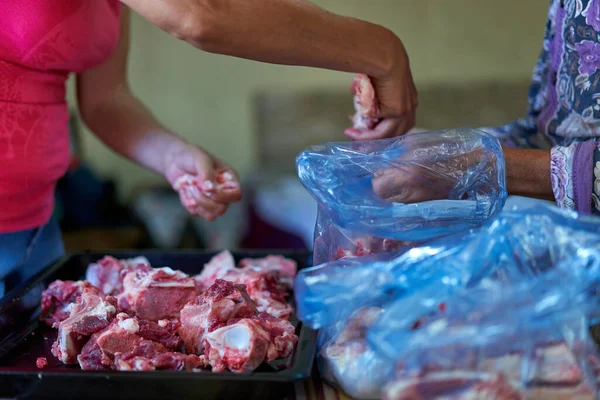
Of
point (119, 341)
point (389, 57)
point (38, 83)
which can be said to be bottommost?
point (119, 341)

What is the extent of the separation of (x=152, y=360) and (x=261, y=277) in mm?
311

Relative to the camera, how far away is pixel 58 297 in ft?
3.42

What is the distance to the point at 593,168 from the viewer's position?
2.97 ft

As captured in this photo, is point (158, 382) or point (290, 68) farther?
point (290, 68)

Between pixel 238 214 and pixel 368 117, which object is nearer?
pixel 368 117

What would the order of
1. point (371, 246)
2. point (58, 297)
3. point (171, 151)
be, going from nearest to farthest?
1. point (371, 246)
2. point (58, 297)
3. point (171, 151)

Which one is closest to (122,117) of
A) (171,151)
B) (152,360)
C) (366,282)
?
(171,151)

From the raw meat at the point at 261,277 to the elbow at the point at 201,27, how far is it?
409 millimetres

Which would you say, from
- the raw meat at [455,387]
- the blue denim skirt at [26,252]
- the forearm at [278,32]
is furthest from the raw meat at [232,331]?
the blue denim skirt at [26,252]

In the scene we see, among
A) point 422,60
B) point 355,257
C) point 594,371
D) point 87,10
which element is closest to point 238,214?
point 422,60

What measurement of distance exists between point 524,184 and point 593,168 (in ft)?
0.33

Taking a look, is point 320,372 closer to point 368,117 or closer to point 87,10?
point 368,117

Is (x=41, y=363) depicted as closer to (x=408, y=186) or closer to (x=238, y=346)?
(x=238, y=346)

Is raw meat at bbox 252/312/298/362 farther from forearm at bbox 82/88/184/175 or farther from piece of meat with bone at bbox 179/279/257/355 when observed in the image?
forearm at bbox 82/88/184/175
